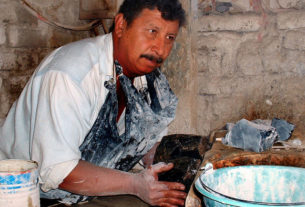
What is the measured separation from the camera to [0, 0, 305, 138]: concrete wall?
2557mm

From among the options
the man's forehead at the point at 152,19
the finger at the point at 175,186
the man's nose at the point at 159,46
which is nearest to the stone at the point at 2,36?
the man's forehead at the point at 152,19

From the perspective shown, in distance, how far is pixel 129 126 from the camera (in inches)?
84.8

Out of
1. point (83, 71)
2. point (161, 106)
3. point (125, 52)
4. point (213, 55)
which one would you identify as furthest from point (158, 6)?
point (213, 55)

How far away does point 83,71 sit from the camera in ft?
5.79

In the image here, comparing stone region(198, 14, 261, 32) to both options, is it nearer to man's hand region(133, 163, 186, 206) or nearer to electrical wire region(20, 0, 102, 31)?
electrical wire region(20, 0, 102, 31)

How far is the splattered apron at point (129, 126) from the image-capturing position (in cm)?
197

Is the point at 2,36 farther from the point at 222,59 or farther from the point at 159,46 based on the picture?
the point at 222,59

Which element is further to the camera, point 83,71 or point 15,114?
point 15,114

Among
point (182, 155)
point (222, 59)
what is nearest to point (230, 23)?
point (222, 59)

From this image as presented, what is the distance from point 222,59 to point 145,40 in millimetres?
921

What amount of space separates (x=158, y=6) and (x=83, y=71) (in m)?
0.53

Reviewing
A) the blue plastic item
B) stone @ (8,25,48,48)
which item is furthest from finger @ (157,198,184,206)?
stone @ (8,25,48,48)

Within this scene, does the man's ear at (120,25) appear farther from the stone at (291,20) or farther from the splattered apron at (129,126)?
the stone at (291,20)

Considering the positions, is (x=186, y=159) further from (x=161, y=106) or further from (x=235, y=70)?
(x=235, y=70)
